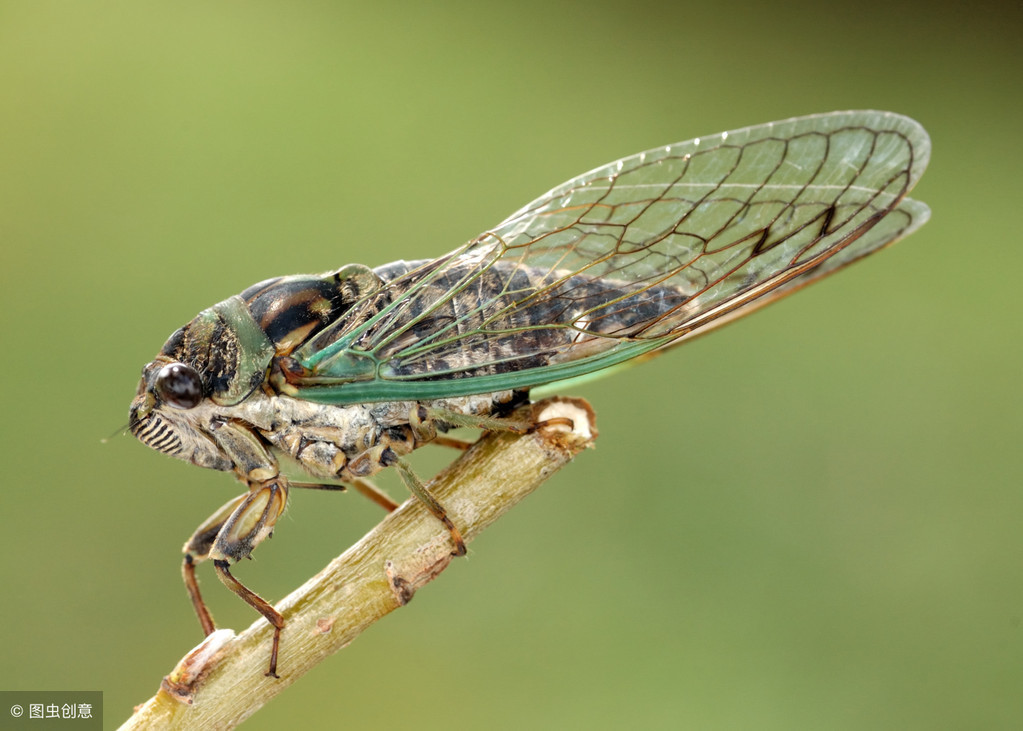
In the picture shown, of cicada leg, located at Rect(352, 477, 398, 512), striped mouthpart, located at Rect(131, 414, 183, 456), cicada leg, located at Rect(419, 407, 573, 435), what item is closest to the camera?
cicada leg, located at Rect(419, 407, 573, 435)

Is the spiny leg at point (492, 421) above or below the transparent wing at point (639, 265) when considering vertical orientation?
below

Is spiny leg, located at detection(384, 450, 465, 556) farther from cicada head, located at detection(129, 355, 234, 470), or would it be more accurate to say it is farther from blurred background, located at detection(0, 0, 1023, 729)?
blurred background, located at detection(0, 0, 1023, 729)

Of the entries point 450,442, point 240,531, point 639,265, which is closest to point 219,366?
point 240,531

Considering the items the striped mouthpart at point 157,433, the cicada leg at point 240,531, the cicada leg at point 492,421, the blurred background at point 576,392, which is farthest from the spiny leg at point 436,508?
the blurred background at point 576,392

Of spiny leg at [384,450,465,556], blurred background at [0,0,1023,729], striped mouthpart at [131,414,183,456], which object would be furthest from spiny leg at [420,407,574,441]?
blurred background at [0,0,1023,729]

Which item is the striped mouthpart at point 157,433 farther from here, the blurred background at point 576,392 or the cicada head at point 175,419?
the blurred background at point 576,392

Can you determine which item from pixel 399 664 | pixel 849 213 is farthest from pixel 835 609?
pixel 849 213

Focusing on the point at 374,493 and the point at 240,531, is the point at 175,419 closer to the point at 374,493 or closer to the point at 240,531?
the point at 240,531
